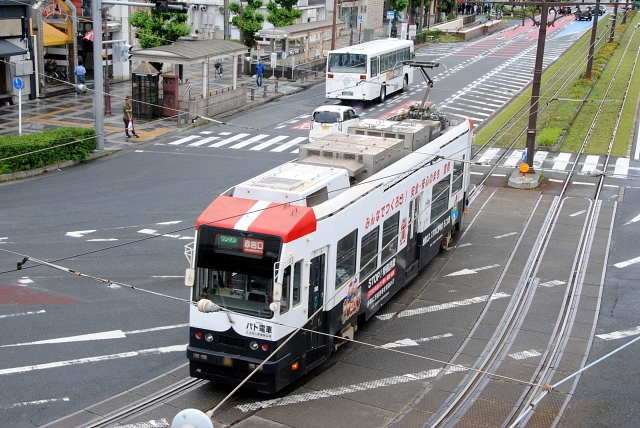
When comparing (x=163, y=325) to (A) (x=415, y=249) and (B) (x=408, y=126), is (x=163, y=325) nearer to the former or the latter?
(A) (x=415, y=249)

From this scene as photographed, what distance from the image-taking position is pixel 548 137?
34.9 m

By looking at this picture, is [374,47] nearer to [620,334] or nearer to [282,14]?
[282,14]

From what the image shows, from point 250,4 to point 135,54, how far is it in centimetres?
1720

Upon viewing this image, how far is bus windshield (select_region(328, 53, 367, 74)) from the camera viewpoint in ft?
146

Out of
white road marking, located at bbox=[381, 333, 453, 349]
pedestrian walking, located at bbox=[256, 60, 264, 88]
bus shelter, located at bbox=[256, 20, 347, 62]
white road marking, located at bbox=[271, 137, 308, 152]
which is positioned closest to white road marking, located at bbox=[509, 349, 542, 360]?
white road marking, located at bbox=[381, 333, 453, 349]

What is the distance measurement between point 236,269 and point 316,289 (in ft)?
5.16

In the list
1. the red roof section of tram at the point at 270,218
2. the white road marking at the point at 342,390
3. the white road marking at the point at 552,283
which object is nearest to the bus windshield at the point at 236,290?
the red roof section of tram at the point at 270,218

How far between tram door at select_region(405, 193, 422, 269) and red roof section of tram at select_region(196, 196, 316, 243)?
221 inches

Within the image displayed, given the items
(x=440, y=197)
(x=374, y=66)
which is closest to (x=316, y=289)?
(x=440, y=197)

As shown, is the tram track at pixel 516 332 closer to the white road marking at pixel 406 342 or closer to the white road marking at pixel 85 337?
the white road marking at pixel 406 342

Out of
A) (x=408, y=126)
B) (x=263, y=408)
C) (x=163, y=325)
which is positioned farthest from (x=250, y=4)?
(x=263, y=408)

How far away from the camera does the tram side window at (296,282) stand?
1319cm

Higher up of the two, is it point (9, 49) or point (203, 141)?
point (9, 49)

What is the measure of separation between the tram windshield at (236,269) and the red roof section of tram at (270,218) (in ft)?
0.38
